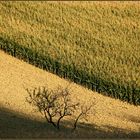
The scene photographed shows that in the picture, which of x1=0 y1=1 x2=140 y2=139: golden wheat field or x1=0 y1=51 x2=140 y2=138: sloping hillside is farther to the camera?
x1=0 y1=1 x2=140 y2=139: golden wheat field

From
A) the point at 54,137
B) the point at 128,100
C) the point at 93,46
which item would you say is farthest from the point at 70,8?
the point at 54,137

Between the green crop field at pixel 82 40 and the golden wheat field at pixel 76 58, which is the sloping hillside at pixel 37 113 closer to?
the golden wheat field at pixel 76 58

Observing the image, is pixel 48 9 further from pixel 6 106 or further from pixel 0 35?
pixel 6 106

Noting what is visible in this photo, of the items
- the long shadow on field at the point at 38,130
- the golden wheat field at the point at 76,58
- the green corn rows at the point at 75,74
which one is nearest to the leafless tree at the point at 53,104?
the long shadow on field at the point at 38,130

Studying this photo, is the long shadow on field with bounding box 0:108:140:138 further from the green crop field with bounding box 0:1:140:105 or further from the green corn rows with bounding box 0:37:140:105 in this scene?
the green crop field with bounding box 0:1:140:105

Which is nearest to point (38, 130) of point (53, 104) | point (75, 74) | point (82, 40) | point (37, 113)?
point (53, 104)

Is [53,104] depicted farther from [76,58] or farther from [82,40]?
[82,40]

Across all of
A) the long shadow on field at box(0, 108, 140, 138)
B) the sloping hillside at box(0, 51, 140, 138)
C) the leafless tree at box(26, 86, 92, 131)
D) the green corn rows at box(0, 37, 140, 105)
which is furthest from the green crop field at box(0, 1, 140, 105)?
the leafless tree at box(26, 86, 92, 131)
